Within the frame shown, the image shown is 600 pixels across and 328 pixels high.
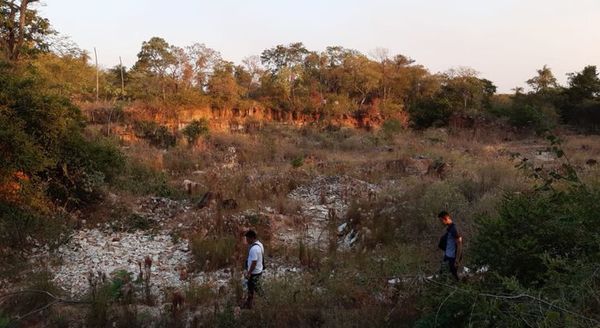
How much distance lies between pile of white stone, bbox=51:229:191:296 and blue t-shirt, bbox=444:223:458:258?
159 inches

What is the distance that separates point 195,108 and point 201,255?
24792 mm

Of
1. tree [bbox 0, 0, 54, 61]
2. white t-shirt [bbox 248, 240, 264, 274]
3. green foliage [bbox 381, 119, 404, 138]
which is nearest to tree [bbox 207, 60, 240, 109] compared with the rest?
green foliage [bbox 381, 119, 404, 138]

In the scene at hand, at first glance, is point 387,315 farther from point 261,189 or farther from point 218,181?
point 218,181

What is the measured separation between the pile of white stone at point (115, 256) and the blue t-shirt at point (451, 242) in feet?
13.2

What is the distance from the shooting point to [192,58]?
34.7 meters

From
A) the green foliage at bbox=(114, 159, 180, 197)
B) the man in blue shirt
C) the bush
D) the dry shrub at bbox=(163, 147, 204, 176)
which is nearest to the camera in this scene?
the bush

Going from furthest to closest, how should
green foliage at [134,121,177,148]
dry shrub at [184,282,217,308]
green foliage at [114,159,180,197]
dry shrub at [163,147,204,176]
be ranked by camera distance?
green foliage at [134,121,177,148] < dry shrub at [163,147,204,176] < green foliage at [114,159,180,197] < dry shrub at [184,282,217,308]

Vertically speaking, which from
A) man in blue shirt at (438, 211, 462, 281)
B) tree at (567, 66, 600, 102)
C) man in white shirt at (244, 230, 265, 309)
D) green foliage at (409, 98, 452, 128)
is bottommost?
man in white shirt at (244, 230, 265, 309)

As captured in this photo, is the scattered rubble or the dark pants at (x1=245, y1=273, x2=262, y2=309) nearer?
the dark pants at (x1=245, y1=273, x2=262, y2=309)

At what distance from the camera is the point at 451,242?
6.54m

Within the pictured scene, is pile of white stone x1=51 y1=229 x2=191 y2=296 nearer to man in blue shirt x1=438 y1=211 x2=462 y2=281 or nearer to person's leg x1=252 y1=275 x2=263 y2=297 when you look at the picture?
person's leg x1=252 y1=275 x2=263 y2=297

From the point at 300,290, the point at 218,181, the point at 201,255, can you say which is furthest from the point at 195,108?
the point at 300,290

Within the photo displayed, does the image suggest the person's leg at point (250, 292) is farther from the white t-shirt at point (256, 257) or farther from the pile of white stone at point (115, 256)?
the pile of white stone at point (115, 256)

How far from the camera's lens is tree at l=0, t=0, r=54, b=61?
1409 cm
